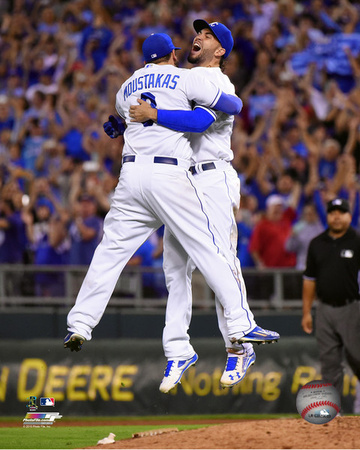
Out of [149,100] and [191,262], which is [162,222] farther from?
[149,100]

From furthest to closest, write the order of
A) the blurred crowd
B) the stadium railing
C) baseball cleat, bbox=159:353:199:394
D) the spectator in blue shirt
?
the blurred crowd
the spectator in blue shirt
the stadium railing
baseball cleat, bbox=159:353:199:394

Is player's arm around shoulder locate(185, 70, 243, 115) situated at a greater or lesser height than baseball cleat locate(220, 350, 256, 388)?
greater

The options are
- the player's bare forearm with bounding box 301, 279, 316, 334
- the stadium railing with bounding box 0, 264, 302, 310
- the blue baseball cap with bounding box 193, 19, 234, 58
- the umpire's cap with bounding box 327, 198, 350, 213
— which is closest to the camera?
the blue baseball cap with bounding box 193, 19, 234, 58

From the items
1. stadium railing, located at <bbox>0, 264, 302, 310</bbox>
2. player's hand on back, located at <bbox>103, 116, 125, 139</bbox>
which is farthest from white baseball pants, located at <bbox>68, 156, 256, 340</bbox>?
stadium railing, located at <bbox>0, 264, 302, 310</bbox>

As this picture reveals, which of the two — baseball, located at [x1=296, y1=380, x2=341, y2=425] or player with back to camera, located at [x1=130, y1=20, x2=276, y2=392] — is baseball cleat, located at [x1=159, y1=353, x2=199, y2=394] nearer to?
player with back to camera, located at [x1=130, y1=20, x2=276, y2=392]

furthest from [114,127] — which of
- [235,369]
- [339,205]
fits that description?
[339,205]

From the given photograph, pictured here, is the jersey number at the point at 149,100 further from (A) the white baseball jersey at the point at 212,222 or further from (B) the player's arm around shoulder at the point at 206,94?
(A) the white baseball jersey at the point at 212,222

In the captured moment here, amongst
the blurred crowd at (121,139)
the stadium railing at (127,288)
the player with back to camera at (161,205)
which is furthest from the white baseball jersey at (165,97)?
the blurred crowd at (121,139)

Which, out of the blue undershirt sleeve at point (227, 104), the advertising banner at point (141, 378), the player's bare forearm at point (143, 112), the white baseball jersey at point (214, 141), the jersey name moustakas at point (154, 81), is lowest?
the advertising banner at point (141, 378)
